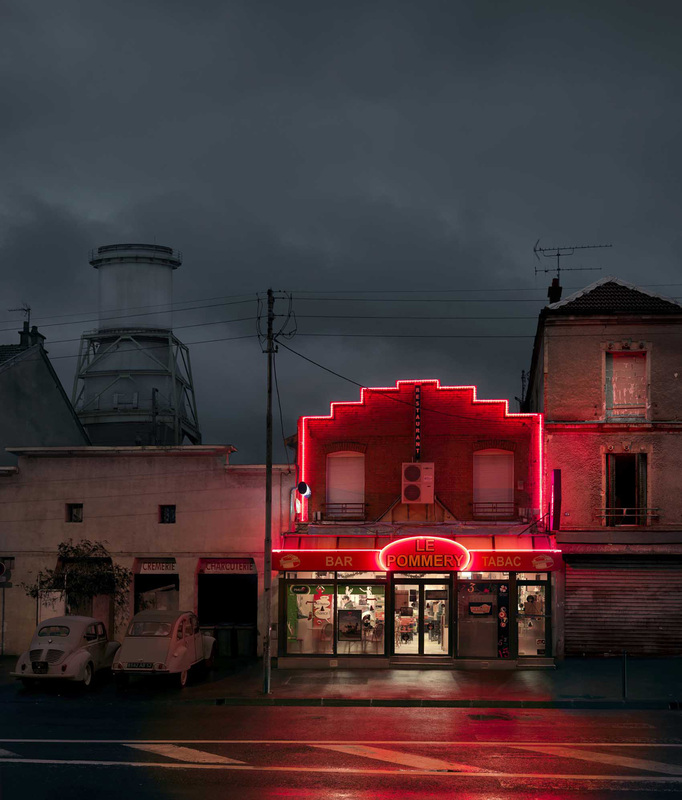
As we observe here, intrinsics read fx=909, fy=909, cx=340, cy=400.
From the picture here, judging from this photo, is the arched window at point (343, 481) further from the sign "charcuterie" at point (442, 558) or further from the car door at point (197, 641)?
the car door at point (197, 641)

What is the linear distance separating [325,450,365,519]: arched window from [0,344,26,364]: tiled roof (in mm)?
15479

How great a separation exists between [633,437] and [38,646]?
18.6 meters

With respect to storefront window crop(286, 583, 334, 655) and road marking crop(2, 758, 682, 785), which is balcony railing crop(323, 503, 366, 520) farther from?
road marking crop(2, 758, 682, 785)

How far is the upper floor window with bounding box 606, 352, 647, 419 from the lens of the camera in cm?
2888

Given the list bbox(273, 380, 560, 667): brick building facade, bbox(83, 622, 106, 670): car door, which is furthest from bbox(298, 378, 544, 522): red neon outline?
bbox(83, 622, 106, 670): car door

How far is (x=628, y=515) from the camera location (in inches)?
1120

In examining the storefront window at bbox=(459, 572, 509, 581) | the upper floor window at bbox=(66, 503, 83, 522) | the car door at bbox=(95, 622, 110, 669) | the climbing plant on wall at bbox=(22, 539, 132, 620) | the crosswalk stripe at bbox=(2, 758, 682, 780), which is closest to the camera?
the crosswalk stripe at bbox=(2, 758, 682, 780)

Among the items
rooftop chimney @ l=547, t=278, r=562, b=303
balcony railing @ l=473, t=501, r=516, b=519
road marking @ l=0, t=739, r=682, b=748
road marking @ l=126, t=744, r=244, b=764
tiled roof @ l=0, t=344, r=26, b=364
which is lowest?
road marking @ l=0, t=739, r=682, b=748

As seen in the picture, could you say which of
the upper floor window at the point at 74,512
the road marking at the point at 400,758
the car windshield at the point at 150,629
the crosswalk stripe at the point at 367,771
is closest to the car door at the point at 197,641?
the car windshield at the point at 150,629

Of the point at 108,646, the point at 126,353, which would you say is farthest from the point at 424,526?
the point at 126,353

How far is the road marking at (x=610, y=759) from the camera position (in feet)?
50.4

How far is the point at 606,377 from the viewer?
29.1m

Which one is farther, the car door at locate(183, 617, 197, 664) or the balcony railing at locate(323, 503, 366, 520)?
the balcony railing at locate(323, 503, 366, 520)

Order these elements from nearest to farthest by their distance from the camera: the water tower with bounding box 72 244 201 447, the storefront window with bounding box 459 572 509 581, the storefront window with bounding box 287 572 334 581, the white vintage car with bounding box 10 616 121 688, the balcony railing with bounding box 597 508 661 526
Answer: the white vintage car with bounding box 10 616 121 688 → the storefront window with bounding box 459 572 509 581 → the storefront window with bounding box 287 572 334 581 → the balcony railing with bounding box 597 508 661 526 → the water tower with bounding box 72 244 201 447
